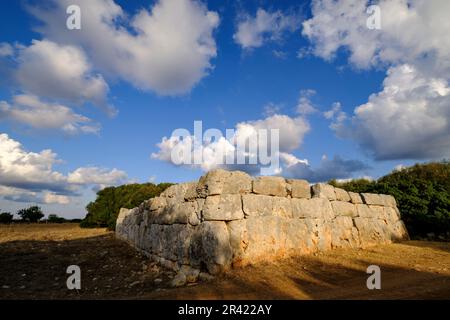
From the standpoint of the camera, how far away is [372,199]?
39.4 ft

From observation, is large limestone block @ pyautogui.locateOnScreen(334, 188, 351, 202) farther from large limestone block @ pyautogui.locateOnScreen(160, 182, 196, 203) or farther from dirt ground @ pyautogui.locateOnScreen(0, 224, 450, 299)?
large limestone block @ pyautogui.locateOnScreen(160, 182, 196, 203)

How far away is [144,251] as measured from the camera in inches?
466

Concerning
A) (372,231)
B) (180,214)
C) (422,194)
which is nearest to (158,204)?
(180,214)

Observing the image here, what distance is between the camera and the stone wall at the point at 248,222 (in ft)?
23.8

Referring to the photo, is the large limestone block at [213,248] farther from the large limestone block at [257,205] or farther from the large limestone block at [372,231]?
the large limestone block at [372,231]

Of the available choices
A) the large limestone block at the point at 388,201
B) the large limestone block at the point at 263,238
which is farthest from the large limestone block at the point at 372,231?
the large limestone block at the point at 263,238

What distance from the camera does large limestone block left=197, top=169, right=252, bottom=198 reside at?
7691mm

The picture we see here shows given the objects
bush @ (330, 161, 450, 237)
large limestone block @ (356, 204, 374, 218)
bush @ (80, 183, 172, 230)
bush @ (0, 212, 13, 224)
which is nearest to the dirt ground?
large limestone block @ (356, 204, 374, 218)
